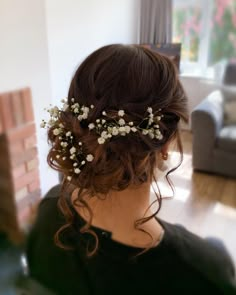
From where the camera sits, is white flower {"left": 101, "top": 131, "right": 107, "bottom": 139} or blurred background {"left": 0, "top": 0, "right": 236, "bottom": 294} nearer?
white flower {"left": 101, "top": 131, "right": 107, "bottom": 139}

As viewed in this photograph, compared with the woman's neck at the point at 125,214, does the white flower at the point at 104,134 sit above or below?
above

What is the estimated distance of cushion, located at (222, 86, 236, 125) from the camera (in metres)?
2.83

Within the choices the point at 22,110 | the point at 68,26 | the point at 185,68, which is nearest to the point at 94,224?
the point at 22,110

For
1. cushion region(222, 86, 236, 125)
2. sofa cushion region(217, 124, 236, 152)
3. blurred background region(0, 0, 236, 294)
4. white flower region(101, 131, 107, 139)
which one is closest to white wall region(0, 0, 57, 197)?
blurred background region(0, 0, 236, 294)

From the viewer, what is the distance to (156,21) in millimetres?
3559

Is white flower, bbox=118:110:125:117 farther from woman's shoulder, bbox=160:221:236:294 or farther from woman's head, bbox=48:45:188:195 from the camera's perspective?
woman's shoulder, bbox=160:221:236:294

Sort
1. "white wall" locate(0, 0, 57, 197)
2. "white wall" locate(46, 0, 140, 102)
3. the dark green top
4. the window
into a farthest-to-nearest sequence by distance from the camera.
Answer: the window, "white wall" locate(46, 0, 140, 102), "white wall" locate(0, 0, 57, 197), the dark green top

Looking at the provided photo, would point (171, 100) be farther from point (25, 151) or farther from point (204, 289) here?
point (25, 151)

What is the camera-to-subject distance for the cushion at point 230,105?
2.83 m

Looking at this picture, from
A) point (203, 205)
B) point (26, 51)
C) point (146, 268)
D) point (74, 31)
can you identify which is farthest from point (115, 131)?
point (74, 31)

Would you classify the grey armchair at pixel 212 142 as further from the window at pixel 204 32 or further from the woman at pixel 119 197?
the woman at pixel 119 197

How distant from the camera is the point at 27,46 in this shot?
1.68 metres

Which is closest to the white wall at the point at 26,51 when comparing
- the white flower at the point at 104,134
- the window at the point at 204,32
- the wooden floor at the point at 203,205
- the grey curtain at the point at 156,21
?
the wooden floor at the point at 203,205

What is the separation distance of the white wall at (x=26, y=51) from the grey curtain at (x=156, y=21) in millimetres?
2025
